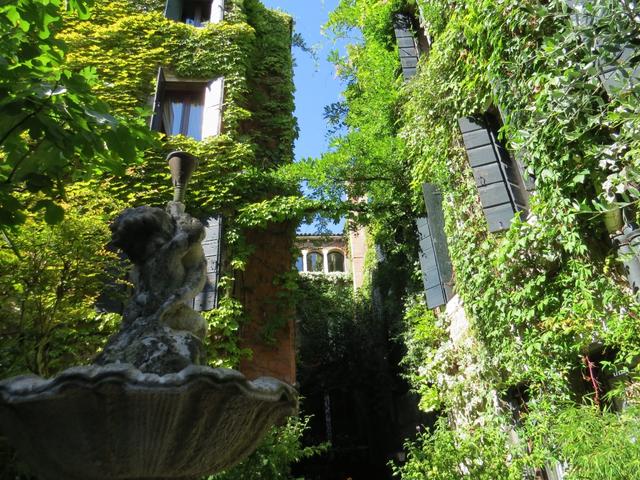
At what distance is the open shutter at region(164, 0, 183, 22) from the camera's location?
1095 cm

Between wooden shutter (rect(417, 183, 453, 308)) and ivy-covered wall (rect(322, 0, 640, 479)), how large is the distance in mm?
244

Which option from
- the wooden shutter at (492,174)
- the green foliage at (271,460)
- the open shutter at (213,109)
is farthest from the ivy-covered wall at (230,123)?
the wooden shutter at (492,174)

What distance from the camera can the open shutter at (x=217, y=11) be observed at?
36.2 feet

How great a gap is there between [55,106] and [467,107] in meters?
5.24

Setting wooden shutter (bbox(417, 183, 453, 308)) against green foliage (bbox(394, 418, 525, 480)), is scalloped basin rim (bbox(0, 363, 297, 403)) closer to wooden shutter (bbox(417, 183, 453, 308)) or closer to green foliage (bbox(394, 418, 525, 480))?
green foliage (bbox(394, 418, 525, 480))

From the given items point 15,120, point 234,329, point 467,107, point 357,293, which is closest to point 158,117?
point 234,329

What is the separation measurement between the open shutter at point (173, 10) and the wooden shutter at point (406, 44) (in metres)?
4.63

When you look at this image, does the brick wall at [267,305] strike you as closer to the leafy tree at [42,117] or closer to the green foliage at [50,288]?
the green foliage at [50,288]

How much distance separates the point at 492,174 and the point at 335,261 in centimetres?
1665

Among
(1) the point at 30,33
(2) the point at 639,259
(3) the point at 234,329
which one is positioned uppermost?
(1) the point at 30,33

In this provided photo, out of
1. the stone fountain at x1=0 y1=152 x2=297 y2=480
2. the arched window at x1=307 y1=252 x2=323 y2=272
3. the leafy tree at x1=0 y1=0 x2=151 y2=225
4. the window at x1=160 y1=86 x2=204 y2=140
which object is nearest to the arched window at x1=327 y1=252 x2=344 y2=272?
the arched window at x1=307 y1=252 x2=323 y2=272

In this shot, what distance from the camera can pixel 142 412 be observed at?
250 centimetres

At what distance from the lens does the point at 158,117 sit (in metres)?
9.52

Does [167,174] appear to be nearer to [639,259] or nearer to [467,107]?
[467,107]
